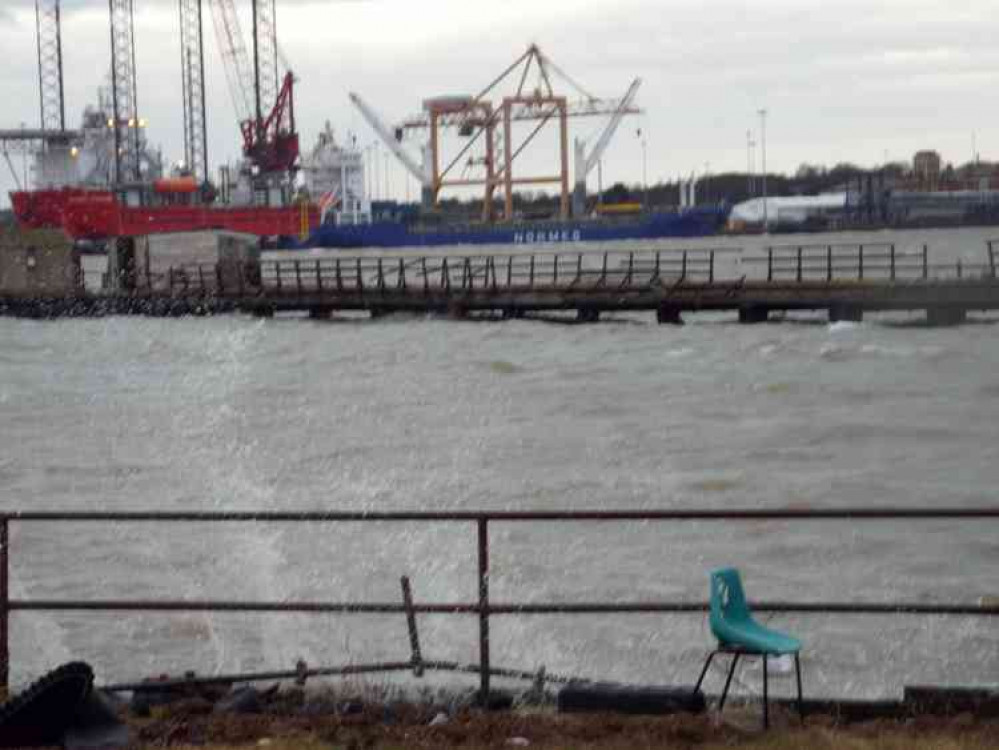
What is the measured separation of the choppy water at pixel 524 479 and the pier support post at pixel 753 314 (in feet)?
0.95

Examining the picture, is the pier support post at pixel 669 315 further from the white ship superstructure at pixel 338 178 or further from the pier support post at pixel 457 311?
the white ship superstructure at pixel 338 178

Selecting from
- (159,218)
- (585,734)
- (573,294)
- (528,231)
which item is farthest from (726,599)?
(528,231)

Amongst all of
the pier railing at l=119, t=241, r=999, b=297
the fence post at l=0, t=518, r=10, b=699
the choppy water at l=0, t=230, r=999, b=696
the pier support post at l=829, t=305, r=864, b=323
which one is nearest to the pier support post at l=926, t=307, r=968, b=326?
the choppy water at l=0, t=230, r=999, b=696

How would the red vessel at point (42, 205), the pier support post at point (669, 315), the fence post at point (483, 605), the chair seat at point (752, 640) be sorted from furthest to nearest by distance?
the red vessel at point (42, 205) → the pier support post at point (669, 315) → the fence post at point (483, 605) → the chair seat at point (752, 640)

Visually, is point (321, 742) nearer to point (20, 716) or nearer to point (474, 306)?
point (20, 716)

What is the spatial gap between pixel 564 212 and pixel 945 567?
5289 inches

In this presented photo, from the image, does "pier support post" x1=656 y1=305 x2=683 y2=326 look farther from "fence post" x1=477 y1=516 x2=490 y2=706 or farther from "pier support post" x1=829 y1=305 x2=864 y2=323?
"fence post" x1=477 y1=516 x2=490 y2=706

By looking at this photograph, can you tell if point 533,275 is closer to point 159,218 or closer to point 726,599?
point 726,599

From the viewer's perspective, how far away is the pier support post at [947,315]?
5234 centimetres

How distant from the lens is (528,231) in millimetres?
151125

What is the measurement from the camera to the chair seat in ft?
24.3

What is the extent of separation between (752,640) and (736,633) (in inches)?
3.6

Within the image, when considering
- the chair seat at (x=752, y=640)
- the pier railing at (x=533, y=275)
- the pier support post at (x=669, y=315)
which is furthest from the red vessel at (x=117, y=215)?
the chair seat at (x=752, y=640)

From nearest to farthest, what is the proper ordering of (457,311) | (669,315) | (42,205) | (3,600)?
(3,600) < (669,315) < (457,311) < (42,205)
